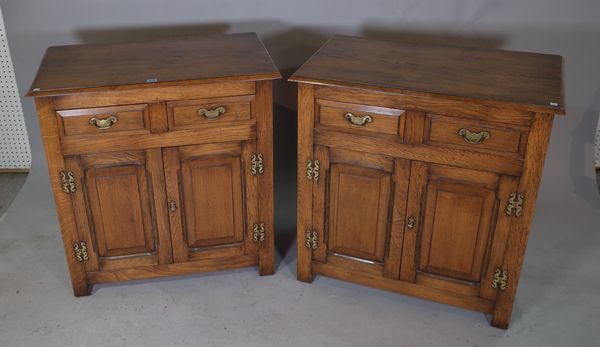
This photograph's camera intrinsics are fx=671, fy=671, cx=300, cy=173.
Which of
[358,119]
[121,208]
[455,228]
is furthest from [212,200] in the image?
[455,228]

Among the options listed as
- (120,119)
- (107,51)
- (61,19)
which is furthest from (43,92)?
(61,19)

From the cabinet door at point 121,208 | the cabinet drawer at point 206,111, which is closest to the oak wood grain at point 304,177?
the cabinet drawer at point 206,111

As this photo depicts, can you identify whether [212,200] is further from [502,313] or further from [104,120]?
[502,313]

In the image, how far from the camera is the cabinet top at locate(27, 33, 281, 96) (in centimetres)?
239

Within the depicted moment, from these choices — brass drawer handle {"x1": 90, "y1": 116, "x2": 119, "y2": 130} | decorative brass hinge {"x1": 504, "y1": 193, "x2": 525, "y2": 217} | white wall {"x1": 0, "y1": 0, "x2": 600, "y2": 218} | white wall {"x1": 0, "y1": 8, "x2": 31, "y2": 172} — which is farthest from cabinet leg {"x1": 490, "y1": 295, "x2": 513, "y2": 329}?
white wall {"x1": 0, "y1": 8, "x2": 31, "y2": 172}

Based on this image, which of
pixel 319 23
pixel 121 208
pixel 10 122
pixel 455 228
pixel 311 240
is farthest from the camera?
pixel 10 122

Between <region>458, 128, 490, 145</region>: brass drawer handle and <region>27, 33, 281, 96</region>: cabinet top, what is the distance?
691 mm

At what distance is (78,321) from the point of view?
265 centimetres

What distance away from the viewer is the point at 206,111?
2.49 metres

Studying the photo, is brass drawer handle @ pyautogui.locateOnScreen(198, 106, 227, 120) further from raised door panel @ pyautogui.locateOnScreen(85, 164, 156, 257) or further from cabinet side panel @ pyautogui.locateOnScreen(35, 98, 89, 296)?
cabinet side panel @ pyautogui.locateOnScreen(35, 98, 89, 296)

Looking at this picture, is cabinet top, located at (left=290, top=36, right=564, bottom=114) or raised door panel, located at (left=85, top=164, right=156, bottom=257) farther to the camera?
raised door panel, located at (left=85, top=164, right=156, bottom=257)

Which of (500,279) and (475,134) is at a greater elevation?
(475,134)

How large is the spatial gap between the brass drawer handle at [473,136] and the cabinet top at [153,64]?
0.69 meters

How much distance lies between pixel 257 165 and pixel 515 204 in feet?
3.23
